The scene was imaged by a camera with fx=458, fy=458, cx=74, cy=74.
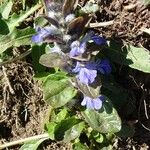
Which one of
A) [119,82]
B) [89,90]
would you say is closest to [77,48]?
[89,90]

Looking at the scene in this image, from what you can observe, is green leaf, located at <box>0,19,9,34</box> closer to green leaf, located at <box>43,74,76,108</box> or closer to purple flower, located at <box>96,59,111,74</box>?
green leaf, located at <box>43,74,76,108</box>

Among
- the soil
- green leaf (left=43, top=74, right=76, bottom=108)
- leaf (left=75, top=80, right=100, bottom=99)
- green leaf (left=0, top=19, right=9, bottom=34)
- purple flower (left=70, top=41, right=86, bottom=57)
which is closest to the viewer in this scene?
purple flower (left=70, top=41, right=86, bottom=57)

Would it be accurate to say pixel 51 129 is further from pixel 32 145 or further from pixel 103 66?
pixel 103 66

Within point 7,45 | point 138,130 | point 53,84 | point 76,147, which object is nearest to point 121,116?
point 138,130

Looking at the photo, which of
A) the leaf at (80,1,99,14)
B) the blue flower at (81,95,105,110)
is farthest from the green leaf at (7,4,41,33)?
the blue flower at (81,95,105,110)

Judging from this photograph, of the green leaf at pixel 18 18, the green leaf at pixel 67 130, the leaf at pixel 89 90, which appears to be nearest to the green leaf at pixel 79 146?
the green leaf at pixel 67 130
